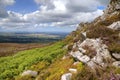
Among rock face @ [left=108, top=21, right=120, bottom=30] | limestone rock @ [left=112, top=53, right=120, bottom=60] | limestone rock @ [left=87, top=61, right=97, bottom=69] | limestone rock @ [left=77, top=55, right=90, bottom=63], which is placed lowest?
limestone rock @ [left=87, top=61, right=97, bottom=69]

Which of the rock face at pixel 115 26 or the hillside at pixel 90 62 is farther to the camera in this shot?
the rock face at pixel 115 26

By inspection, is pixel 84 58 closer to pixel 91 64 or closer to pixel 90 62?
pixel 90 62

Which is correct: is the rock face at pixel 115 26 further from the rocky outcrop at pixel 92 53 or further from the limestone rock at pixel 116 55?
the limestone rock at pixel 116 55

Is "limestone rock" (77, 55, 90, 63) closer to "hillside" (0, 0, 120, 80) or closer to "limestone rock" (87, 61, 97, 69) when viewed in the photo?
Answer: "hillside" (0, 0, 120, 80)

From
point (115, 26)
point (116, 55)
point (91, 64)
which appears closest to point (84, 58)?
point (91, 64)

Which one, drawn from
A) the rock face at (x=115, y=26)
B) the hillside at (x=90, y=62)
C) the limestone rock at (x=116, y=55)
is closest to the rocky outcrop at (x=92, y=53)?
the hillside at (x=90, y=62)

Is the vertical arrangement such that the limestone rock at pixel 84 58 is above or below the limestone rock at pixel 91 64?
above

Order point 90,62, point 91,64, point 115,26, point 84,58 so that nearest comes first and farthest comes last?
point 91,64, point 90,62, point 84,58, point 115,26

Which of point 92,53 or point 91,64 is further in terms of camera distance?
point 92,53

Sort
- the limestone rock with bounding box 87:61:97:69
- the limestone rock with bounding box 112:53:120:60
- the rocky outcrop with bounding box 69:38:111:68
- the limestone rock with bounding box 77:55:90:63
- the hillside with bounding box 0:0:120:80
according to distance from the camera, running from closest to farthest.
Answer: the hillside with bounding box 0:0:120:80 < the limestone rock with bounding box 87:61:97:69 < the limestone rock with bounding box 112:53:120:60 < the rocky outcrop with bounding box 69:38:111:68 < the limestone rock with bounding box 77:55:90:63

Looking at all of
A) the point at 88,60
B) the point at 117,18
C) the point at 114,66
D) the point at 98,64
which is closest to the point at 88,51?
the point at 88,60

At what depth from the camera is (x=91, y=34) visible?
866 inches

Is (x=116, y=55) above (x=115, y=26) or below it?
below

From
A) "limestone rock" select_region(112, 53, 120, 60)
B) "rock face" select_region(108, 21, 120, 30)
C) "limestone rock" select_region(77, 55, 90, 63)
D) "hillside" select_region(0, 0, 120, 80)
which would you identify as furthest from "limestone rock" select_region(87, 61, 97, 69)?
"rock face" select_region(108, 21, 120, 30)
